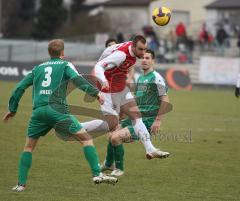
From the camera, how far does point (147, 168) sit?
39.0 feet

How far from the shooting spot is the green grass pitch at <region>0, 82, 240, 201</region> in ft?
31.3

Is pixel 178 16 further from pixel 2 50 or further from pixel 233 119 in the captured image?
pixel 233 119

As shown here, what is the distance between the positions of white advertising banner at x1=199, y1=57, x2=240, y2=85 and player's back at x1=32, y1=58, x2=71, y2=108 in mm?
25187

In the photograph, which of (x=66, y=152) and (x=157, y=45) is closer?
(x=66, y=152)

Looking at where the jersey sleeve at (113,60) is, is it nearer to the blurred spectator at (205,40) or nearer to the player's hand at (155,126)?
the player's hand at (155,126)

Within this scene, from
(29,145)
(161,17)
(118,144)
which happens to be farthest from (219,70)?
→ (29,145)

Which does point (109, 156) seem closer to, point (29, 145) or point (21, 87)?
point (29, 145)

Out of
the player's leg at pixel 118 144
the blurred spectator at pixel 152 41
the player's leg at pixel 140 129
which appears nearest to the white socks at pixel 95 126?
the player's leg at pixel 118 144

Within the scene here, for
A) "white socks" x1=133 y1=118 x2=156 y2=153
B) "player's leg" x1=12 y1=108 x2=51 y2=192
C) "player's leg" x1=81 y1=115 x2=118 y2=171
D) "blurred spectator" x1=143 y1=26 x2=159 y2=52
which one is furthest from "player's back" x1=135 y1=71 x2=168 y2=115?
"blurred spectator" x1=143 y1=26 x2=159 y2=52

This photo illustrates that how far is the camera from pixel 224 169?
1189 centimetres

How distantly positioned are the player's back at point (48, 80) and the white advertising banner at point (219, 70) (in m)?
25.2

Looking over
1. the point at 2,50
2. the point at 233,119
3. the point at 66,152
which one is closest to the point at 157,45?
the point at 2,50

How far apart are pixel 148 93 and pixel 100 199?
3.13 m

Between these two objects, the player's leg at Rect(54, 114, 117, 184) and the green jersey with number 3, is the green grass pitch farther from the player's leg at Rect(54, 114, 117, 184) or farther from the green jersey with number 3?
the green jersey with number 3
